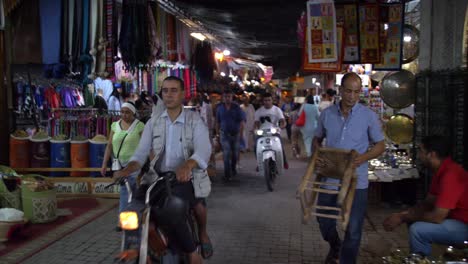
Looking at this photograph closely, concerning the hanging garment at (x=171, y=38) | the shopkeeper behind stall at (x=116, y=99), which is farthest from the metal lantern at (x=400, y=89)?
the shopkeeper behind stall at (x=116, y=99)

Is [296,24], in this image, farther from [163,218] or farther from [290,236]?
[163,218]

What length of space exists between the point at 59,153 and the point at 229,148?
337 centimetres

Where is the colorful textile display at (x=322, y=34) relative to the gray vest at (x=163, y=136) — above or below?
above

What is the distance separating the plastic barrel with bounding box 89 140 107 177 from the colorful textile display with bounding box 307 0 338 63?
386 centimetres

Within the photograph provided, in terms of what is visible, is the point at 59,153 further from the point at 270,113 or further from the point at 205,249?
the point at 205,249

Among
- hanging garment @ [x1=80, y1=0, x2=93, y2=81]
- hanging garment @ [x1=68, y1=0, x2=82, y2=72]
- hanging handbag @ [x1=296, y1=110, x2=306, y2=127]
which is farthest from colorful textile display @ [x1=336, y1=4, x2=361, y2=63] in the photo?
hanging handbag @ [x1=296, y1=110, x2=306, y2=127]

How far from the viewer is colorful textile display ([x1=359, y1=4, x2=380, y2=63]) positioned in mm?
7027

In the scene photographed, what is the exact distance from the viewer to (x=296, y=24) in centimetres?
859

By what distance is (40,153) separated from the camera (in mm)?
8047

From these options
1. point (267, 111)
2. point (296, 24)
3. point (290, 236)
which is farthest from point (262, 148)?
point (290, 236)

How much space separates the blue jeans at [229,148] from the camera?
31.6 ft

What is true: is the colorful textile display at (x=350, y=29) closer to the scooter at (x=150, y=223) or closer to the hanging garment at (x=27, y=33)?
A: the scooter at (x=150, y=223)

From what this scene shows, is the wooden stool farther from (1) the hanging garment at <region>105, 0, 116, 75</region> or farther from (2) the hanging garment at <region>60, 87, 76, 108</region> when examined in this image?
(2) the hanging garment at <region>60, 87, 76, 108</region>

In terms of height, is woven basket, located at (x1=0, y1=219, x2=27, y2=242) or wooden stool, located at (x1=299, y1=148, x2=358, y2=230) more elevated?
wooden stool, located at (x1=299, y1=148, x2=358, y2=230)
